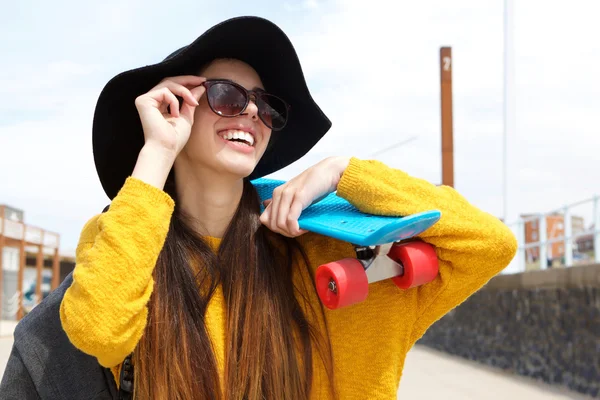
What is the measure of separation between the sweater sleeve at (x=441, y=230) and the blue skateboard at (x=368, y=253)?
4 centimetres

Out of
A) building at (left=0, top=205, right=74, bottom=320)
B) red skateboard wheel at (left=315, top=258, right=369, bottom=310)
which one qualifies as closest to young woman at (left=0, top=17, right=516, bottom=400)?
red skateboard wheel at (left=315, top=258, right=369, bottom=310)

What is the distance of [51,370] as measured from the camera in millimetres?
1780

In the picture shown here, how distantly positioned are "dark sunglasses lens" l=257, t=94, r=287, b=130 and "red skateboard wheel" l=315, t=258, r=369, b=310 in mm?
539

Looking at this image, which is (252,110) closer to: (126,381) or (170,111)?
(170,111)

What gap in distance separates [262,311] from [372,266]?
0.33 m

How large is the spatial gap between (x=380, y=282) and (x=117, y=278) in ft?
2.38

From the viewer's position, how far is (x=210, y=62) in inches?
77.5

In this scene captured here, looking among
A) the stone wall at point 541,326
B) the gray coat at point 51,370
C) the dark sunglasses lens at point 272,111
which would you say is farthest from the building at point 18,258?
the dark sunglasses lens at point 272,111

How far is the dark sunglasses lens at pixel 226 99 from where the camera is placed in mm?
1860

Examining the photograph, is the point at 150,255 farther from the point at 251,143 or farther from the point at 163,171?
the point at 251,143

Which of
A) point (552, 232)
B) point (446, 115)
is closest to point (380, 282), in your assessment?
point (552, 232)

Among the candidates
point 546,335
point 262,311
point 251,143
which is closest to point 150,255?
point 262,311

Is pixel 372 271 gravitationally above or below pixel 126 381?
above

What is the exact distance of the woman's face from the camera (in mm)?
1857
